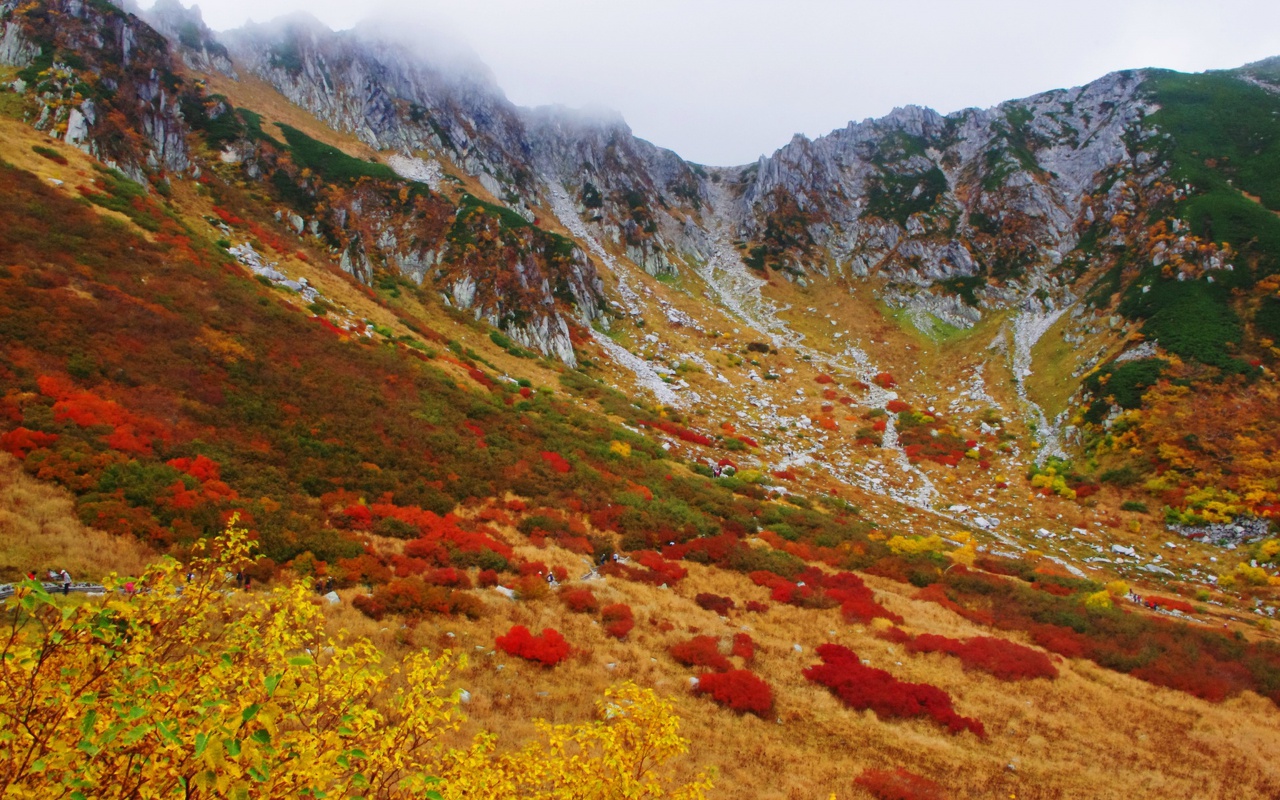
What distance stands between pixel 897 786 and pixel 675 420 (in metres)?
35.8

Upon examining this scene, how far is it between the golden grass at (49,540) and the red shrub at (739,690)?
485 inches

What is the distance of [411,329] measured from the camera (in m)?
38.9

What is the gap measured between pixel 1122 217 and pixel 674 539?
3431 inches

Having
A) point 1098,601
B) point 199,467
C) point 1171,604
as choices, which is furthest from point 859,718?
point 1171,604

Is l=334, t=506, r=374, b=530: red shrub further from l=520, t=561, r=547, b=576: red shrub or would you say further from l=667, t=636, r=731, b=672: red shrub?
l=667, t=636, r=731, b=672: red shrub

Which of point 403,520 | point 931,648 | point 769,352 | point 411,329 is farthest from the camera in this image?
point 769,352

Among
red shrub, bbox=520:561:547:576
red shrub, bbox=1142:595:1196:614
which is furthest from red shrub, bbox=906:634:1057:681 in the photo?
red shrub, bbox=520:561:547:576

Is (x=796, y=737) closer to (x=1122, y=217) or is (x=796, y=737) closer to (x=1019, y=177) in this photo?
(x=1122, y=217)

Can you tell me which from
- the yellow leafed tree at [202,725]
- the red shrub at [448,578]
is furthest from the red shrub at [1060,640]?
the red shrub at [448,578]

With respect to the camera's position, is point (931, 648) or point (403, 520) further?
point (403, 520)

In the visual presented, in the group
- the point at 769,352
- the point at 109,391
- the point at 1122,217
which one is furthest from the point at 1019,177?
the point at 109,391

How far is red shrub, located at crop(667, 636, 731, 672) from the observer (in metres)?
13.9

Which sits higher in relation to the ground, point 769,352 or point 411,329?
point 769,352

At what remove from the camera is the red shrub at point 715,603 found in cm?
1775
